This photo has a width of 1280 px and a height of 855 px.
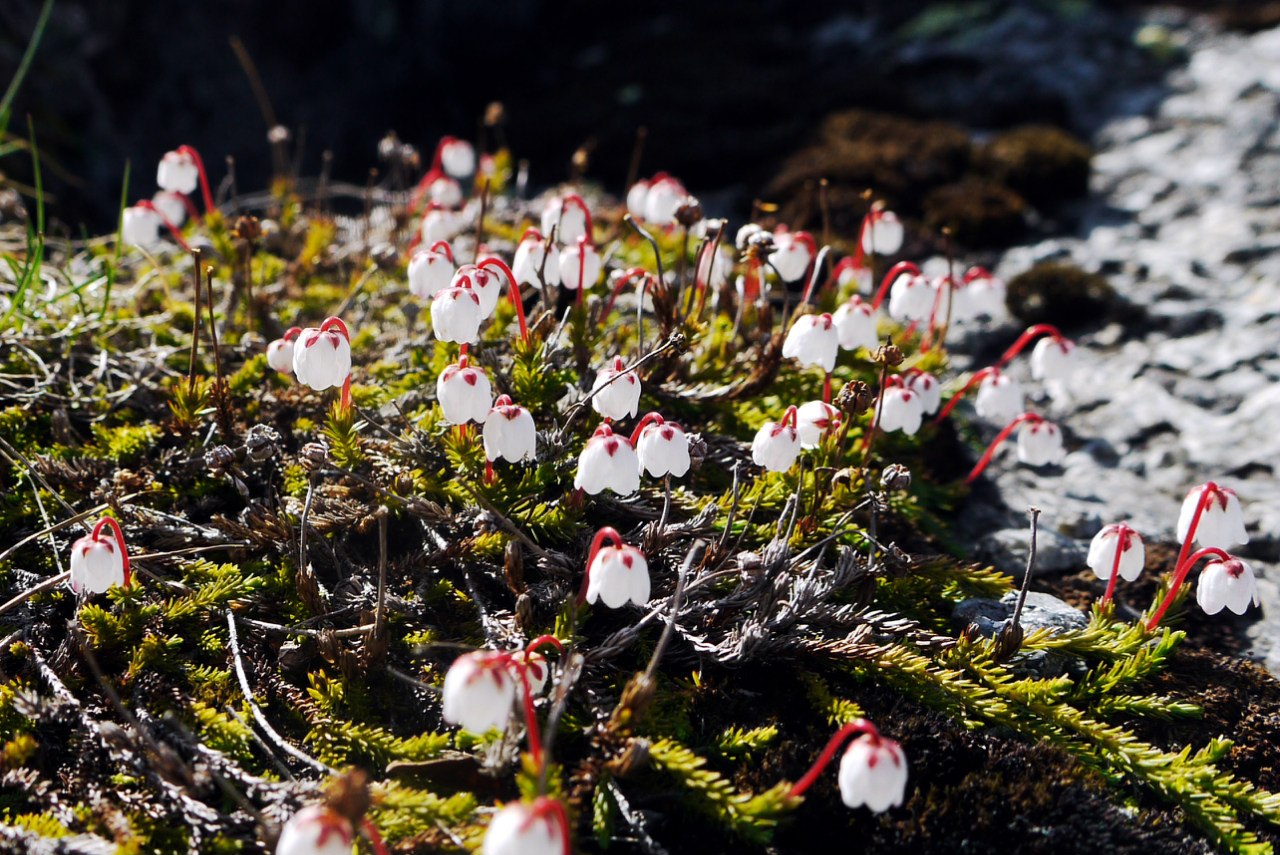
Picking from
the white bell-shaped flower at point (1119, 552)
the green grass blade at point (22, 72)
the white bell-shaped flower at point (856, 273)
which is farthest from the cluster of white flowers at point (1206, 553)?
the green grass blade at point (22, 72)

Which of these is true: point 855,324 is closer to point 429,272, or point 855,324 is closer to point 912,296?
point 912,296

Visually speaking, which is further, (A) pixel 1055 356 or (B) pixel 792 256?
(B) pixel 792 256

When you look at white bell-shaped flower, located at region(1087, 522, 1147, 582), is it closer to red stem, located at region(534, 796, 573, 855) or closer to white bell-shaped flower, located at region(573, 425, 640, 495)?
white bell-shaped flower, located at region(573, 425, 640, 495)

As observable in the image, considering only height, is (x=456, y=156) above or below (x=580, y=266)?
above

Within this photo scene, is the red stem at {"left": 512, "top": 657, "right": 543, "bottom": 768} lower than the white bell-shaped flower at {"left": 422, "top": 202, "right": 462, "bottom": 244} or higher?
lower

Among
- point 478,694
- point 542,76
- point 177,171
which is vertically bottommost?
point 478,694

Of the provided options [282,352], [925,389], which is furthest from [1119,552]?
[282,352]

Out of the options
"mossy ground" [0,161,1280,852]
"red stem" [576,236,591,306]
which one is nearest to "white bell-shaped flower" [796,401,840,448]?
"mossy ground" [0,161,1280,852]
